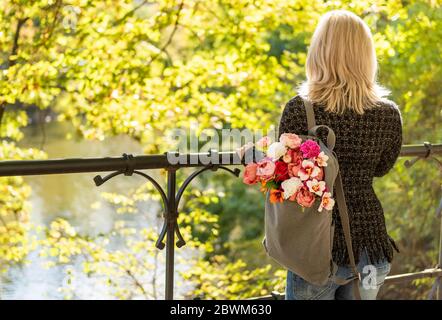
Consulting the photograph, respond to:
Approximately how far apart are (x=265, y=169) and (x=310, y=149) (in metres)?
0.16

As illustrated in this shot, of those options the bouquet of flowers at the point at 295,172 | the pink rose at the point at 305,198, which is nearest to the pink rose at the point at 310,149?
the bouquet of flowers at the point at 295,172

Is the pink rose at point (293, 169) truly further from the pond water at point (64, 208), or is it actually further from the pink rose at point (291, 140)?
the pond water at point (64, 208)

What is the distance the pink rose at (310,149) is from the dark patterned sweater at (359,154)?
0.09 metres

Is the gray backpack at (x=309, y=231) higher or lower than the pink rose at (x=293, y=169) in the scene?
lower

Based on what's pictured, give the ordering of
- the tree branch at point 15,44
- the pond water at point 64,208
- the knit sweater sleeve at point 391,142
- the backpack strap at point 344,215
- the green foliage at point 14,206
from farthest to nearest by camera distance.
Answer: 1. the pond water at point 64,208
2. the green foliage at point 14,206
3. the tree branch at point 15,44
4. the knit sweater sleeve at point 391,142
5. the backpack strap at point 344,215

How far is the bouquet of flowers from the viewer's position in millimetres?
2270

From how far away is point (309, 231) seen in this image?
2307 millimetres

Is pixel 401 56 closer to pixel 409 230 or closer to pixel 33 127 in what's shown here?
pixel 409 230

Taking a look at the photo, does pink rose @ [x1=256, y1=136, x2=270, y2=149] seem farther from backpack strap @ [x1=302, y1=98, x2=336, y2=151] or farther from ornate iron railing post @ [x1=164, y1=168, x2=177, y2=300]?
ornate iron railing post @ [x1=164, y1=168, x2=177, y2=300]

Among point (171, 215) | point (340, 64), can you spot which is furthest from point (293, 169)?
point (171, 215)

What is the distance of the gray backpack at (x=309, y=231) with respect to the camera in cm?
231

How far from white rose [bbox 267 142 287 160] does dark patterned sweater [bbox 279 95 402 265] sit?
89 millimetres

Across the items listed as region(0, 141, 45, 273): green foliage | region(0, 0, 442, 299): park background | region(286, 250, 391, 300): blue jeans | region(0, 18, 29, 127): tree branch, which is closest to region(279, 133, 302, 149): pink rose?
region(286, 250, 391, 300): blue jeans
